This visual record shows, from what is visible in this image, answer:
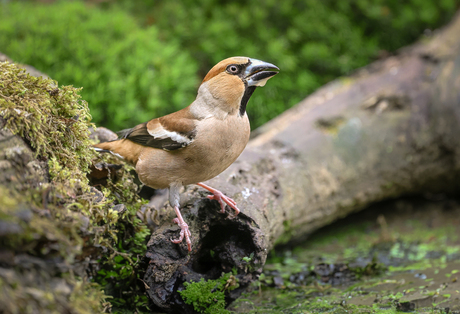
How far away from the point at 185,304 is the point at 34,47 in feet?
14.7

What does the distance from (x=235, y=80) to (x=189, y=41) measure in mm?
4285

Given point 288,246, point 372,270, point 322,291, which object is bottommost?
point 322,291

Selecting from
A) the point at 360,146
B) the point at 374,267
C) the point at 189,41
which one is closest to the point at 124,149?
the point at 374,267

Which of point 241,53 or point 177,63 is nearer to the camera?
point 177,63

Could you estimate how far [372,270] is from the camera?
12.9 ft

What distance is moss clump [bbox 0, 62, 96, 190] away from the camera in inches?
93.7

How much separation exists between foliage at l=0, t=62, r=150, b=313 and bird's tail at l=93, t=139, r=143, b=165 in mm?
109

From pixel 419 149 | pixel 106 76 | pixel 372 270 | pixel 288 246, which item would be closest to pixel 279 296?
pixel 372 270

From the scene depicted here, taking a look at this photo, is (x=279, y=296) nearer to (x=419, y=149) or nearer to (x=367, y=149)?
(x=367, y=149)

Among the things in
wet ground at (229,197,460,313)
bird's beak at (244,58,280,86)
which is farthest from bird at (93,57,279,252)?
wet ground at (229,197,460,313)

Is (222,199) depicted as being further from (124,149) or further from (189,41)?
(189,41)

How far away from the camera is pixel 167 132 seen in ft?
10.5

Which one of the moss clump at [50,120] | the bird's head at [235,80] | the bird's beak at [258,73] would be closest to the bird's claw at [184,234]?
the moss clump at [50,120]

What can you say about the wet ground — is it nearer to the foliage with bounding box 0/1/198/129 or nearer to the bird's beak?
the bird's beak
